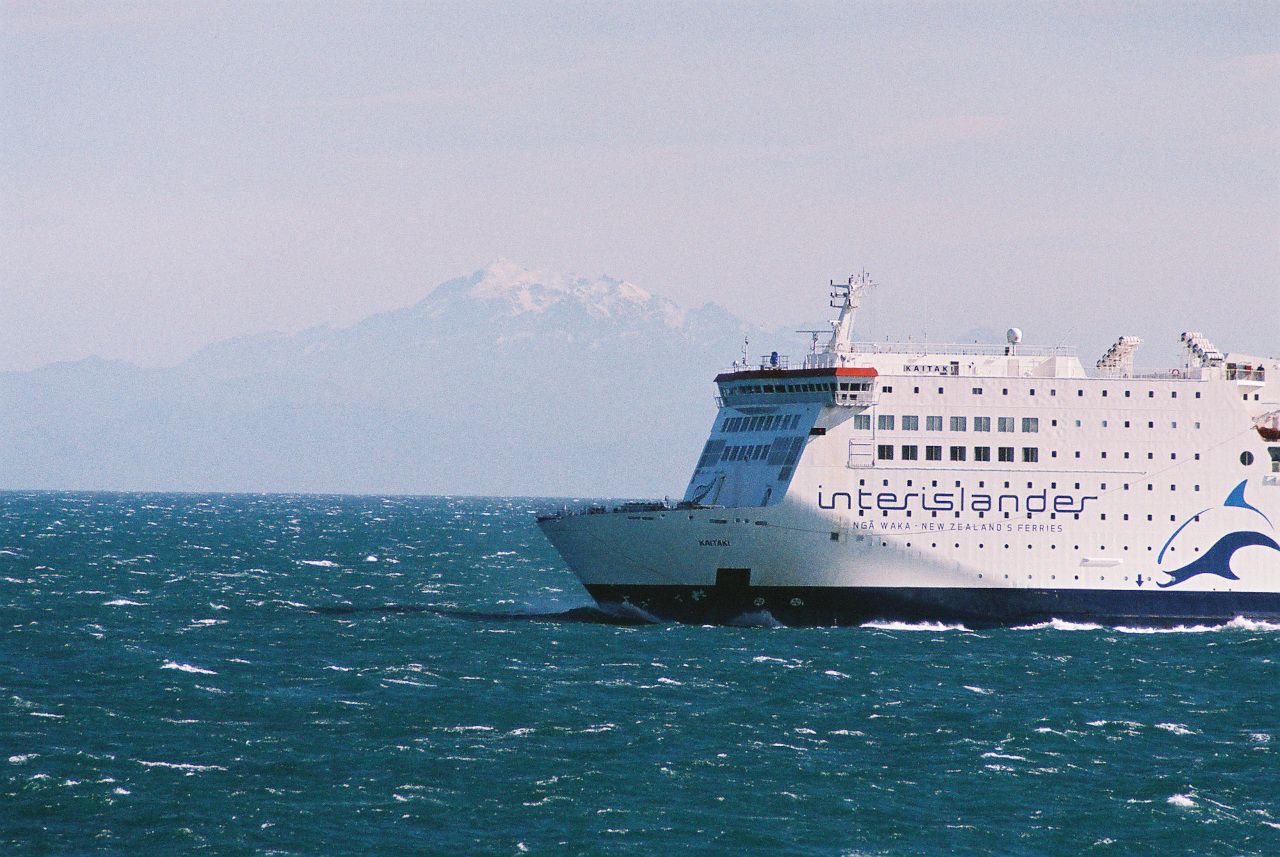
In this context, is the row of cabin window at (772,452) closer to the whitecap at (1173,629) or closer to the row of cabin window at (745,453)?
the row of cabin window at (745,453)

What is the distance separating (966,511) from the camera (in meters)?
49.1

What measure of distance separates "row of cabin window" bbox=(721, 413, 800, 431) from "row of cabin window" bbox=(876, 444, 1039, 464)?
261cm

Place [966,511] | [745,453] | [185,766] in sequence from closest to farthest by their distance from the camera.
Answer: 1. [185,766]
2. [966,511]
3. [745,453]

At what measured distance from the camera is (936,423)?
49562 mm

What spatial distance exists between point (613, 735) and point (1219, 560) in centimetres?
2362

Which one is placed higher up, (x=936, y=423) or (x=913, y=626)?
(x=936, y=423)

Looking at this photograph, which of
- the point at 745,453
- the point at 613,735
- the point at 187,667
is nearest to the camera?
the point at 613,735

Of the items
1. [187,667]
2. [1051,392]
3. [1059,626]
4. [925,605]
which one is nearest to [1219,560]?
[1059,626]

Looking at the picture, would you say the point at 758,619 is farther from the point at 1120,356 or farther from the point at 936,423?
the point at 1120,356

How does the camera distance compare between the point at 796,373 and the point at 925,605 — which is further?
the point at 796,373

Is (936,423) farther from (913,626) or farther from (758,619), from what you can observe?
(758,619)

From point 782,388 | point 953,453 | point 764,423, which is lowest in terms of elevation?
point 953,453

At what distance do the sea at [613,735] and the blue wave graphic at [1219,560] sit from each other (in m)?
1.61

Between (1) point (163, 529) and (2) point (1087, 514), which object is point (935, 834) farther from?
(1) point (163, 529)
